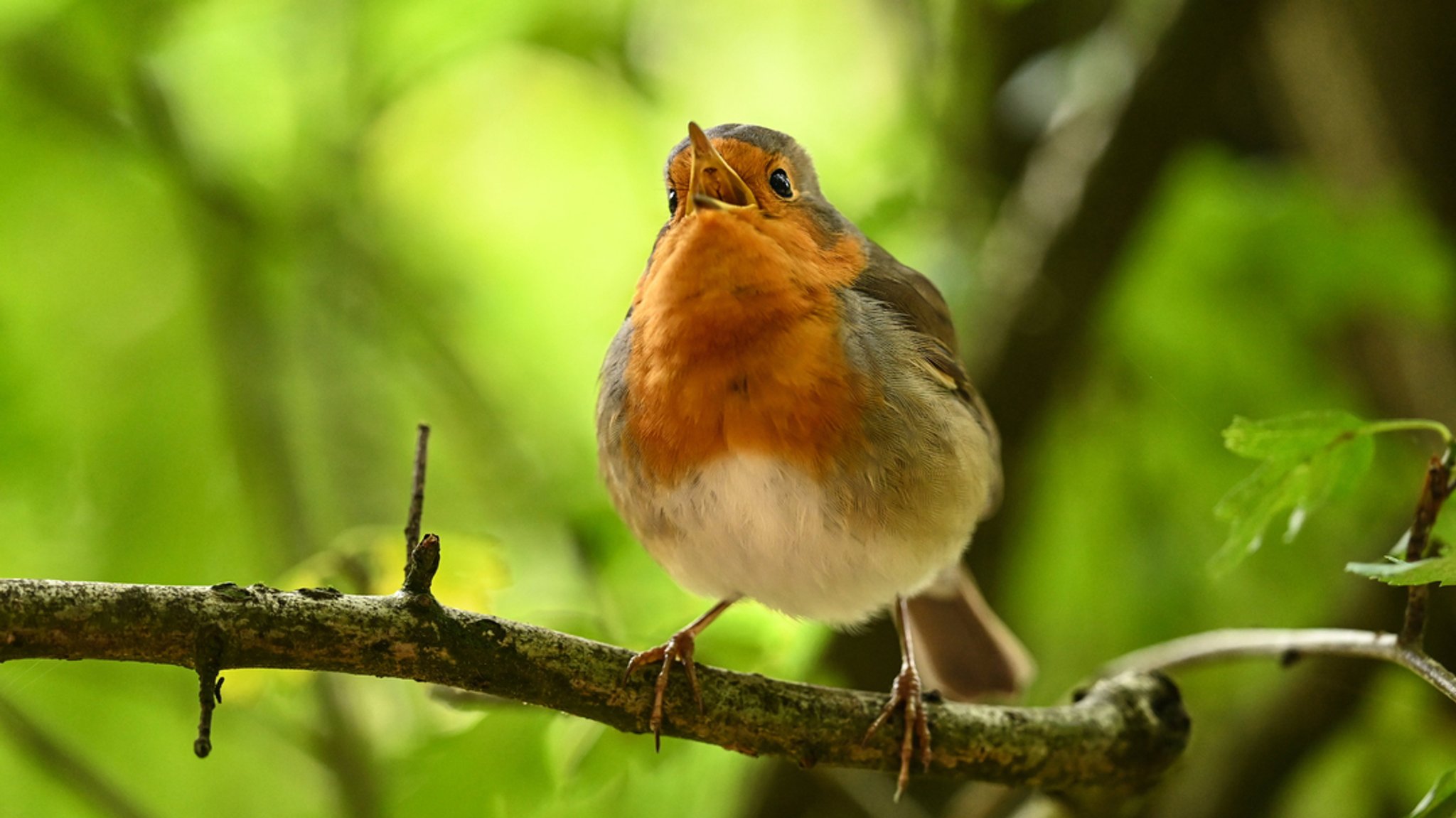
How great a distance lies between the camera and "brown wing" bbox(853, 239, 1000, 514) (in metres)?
2.82

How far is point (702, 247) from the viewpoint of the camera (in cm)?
252

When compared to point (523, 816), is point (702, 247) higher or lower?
higher

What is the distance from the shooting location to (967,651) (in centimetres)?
356

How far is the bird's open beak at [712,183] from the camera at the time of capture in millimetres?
2508

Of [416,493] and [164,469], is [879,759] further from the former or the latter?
[164,469]

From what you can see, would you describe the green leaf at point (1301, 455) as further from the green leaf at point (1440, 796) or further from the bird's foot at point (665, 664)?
the bird's foot at point (665, 664)

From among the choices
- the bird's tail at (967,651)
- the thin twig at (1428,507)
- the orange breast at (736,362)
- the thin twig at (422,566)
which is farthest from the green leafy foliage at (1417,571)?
the bird's tail at (967,651)

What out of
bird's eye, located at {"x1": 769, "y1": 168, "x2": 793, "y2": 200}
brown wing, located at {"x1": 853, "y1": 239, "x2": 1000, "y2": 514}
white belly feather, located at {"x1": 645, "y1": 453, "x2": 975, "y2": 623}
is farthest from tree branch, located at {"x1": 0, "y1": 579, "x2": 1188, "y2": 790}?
bird's eye, located at {"x1": 769, "y1": 168, "x2": 793, "y2": 200}

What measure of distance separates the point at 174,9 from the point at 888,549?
2.34 m

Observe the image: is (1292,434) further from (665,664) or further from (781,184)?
(781,184)

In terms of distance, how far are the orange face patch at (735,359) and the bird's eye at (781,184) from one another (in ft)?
0.58

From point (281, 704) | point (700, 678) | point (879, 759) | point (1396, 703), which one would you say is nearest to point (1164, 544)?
point (1396, 703)

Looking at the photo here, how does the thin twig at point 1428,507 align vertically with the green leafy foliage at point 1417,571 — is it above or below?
above

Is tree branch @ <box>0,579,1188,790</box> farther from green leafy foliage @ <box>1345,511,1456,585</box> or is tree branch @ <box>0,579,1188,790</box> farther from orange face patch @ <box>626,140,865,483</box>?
green leafy foliage @ <box>1345,511,1456,585</box>
